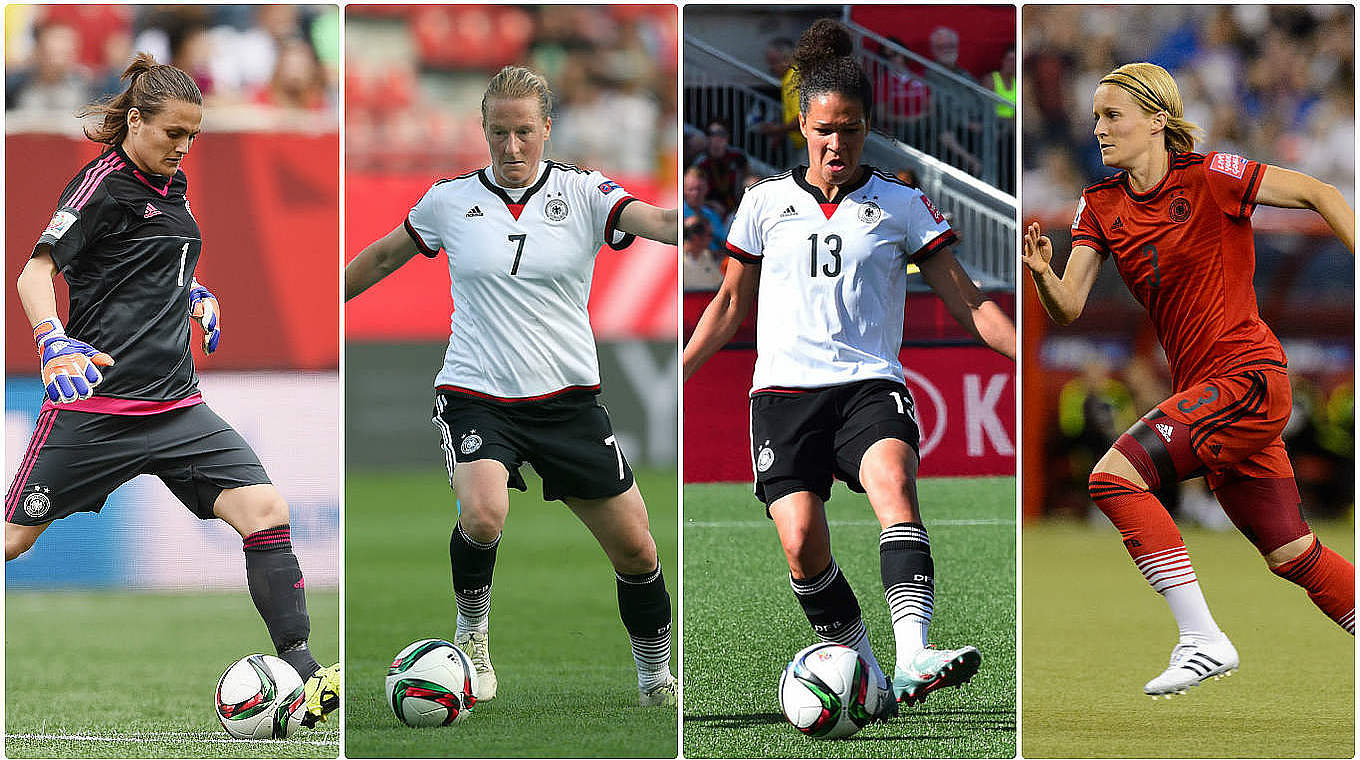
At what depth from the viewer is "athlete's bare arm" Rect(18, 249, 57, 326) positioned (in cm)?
409

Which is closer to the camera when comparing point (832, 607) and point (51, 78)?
point (832, 607)

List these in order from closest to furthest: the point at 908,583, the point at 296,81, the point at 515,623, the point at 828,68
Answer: the point at 908,583 < the point at 828,68 < the point at 515,623 < the point at 296,81

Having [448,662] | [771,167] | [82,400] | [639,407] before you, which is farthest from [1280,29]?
[82,400]

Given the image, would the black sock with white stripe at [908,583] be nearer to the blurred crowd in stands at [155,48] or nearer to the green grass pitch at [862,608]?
the green grass pitch at [862,608]

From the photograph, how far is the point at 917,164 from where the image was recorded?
5.04 metres

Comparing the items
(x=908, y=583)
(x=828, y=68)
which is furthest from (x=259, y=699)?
(x=828, y=68)

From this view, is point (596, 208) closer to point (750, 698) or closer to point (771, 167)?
point (771, 167)

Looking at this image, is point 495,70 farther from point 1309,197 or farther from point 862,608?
point 1309,197

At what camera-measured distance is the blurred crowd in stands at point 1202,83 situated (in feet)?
19.3

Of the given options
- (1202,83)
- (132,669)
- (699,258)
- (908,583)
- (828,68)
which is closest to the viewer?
(908,583)

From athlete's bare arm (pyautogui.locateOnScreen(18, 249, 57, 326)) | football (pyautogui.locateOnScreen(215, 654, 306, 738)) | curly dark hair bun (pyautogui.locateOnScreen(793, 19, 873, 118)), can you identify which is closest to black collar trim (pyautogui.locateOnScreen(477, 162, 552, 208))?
curly dark hair bun (pyautogui.locateOnScreen(793, 19, 873, 118))

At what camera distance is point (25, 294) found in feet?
13.6

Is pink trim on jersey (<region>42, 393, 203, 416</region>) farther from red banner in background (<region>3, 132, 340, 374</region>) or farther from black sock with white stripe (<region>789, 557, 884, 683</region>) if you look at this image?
black sock with white stripe (<region>789, 557, 884, 683</region>)

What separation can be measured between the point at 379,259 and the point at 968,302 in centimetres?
184
